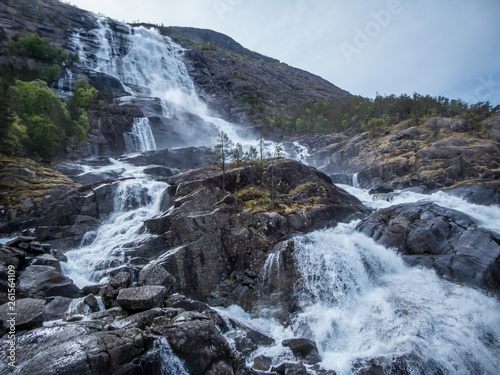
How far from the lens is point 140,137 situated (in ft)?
188

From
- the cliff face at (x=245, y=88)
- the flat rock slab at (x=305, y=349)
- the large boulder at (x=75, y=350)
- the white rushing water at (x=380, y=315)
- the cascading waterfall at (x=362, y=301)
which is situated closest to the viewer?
the large boulder at (x=75, y=350)

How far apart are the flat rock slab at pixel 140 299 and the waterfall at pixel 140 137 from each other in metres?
48.5

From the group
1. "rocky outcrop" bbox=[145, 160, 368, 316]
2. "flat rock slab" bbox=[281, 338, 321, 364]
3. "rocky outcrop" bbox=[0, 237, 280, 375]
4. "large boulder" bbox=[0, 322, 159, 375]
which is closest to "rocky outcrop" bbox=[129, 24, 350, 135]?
"rocky outcrop" bbox=[145, 160, 368, 316]

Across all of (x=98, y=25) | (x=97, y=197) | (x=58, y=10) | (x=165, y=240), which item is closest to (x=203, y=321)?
(x=165, y=240)

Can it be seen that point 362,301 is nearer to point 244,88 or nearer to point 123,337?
point 123,337

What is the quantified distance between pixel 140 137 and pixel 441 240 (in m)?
57.1

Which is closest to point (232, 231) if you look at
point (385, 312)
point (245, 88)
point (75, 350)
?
point (385, 312)

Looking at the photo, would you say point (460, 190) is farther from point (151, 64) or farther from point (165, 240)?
point (151, 64)

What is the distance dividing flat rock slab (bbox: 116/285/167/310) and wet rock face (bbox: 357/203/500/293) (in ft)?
60.9

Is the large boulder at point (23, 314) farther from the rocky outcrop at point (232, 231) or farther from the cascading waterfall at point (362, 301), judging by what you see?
the rocky outcrop at point (232, 231)

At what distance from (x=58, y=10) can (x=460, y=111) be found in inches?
5378

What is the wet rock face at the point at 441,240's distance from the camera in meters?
16.9

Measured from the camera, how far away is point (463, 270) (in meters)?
17.1

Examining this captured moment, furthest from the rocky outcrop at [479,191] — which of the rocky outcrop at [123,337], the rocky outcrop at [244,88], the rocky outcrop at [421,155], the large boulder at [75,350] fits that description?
the rocky outcrop at [244,88]
